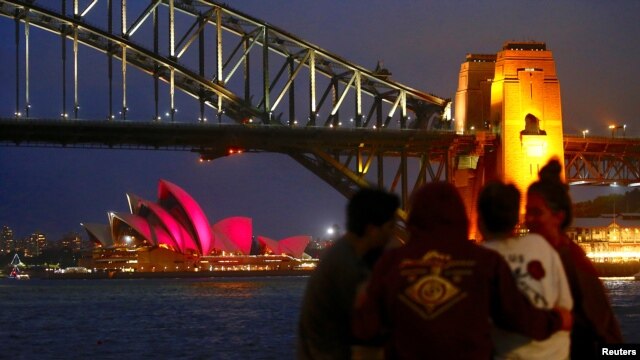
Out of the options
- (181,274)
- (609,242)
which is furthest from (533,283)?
(181,274)

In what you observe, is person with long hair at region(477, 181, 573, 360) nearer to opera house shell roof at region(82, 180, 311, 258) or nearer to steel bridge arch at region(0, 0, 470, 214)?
steel bridge arch at region(0, 0, 470, 214)

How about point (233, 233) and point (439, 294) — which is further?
point (233, 233)

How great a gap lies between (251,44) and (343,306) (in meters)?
64.6

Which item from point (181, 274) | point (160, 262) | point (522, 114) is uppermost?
point (522, 114)

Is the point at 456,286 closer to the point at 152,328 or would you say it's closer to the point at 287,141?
the point at 152,328

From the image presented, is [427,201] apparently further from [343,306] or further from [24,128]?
[24,128]

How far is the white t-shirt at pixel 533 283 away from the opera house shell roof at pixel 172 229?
97.1 metres

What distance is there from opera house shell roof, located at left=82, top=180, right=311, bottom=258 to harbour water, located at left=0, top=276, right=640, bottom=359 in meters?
37.0

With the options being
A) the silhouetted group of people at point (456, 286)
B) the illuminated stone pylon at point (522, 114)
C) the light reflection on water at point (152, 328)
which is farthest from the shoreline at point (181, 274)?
the silhouetted group of people at point (456, 286)

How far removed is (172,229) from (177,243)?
3449mm

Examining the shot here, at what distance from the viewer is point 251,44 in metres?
70.9

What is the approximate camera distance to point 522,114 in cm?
7069

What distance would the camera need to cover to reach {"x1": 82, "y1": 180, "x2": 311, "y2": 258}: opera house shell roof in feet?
346

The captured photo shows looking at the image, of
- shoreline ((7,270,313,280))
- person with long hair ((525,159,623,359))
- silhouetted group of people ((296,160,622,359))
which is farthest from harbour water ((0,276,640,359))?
shoreline ((7,270,313,280))
